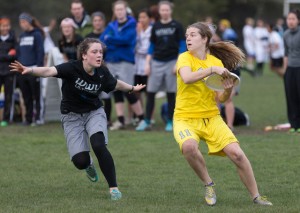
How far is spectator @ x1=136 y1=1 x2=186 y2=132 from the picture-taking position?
1234 cm

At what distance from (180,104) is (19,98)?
7720 millimetres

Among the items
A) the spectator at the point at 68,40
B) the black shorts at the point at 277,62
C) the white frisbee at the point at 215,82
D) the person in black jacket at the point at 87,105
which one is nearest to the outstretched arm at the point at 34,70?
the person in black jacket at the point at 87,105

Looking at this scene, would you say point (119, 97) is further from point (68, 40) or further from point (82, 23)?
point (82, 23)

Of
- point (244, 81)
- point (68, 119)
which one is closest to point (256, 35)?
point (244, 81)

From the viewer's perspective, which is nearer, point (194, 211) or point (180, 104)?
point (194, 211)

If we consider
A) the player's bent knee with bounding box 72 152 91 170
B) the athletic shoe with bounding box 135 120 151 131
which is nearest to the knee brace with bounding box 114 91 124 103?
the athletic shoe with bounding box 135 120 151 131

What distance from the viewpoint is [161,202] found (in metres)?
6.91

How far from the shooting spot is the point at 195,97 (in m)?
6.94

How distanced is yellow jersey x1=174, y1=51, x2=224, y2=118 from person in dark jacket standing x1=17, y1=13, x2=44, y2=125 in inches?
247

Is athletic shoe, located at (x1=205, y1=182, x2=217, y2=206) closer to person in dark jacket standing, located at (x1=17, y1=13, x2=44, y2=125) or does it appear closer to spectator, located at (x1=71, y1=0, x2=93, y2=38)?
person in dark jacket standing, located at (x1=17, y1=13, x2=44, y2=125)

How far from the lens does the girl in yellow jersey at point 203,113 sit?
6.64 meters

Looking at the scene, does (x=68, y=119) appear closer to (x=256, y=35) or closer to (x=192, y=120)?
(x=192, y=120)

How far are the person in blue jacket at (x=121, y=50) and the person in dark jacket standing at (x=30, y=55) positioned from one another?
3.85 feet

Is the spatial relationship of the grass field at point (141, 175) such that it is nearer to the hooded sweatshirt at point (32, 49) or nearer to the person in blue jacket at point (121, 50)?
the person in blue jacket at point (121, 50)
